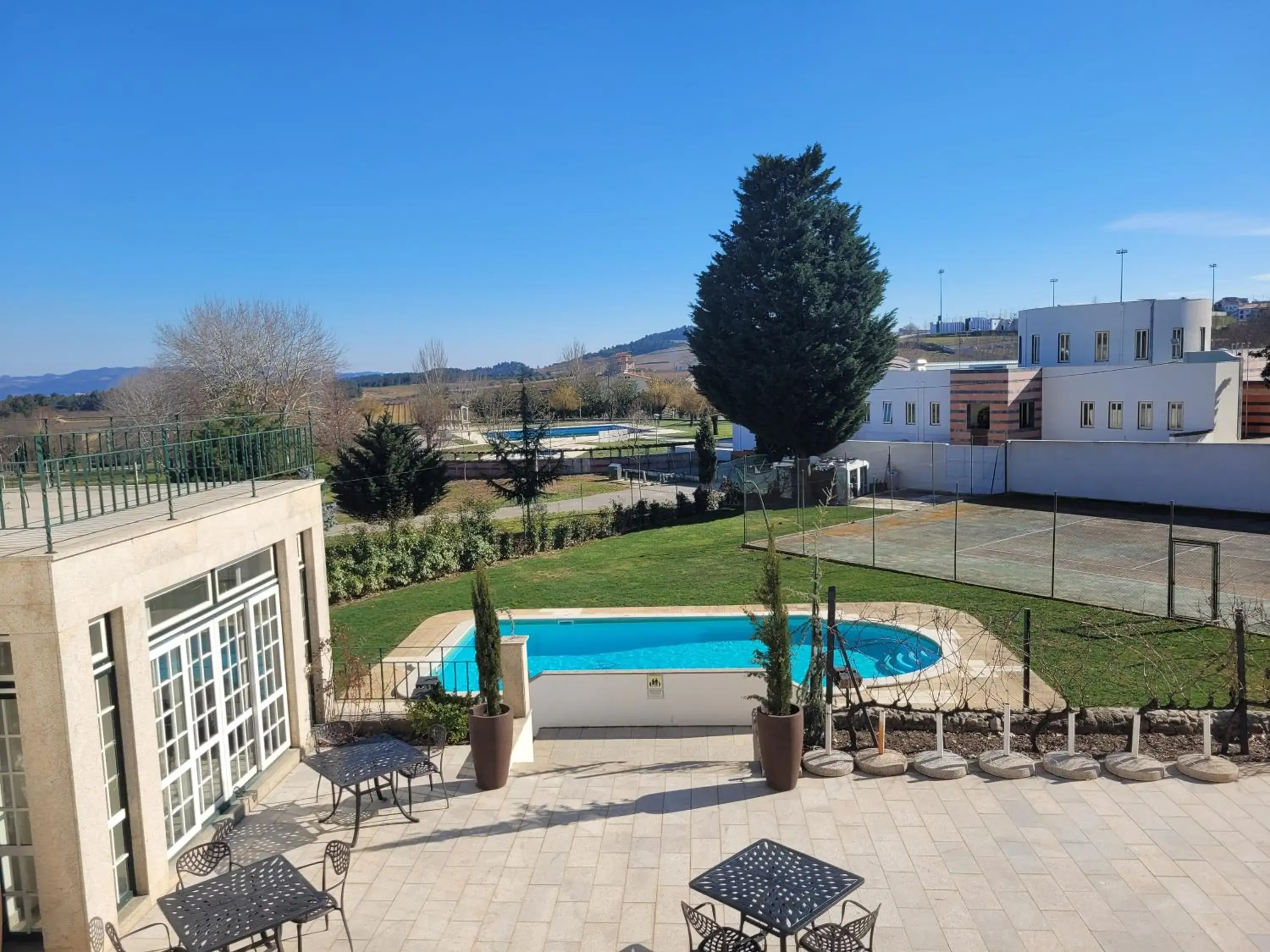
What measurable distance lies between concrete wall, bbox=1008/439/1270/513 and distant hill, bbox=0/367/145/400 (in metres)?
136

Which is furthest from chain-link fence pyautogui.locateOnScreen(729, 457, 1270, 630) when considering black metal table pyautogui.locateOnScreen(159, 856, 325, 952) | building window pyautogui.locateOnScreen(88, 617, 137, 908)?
building window pyautogui.locateOnScreen(88, 617, 137, 908)

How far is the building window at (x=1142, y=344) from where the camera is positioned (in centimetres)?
3669

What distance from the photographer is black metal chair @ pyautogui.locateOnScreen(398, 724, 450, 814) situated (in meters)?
8.20

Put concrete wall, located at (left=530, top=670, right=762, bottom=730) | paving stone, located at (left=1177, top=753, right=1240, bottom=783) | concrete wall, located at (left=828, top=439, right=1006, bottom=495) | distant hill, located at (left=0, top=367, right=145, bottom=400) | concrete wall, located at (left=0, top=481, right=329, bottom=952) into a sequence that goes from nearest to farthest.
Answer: concrete wall, located at (left=0, top=481, right=329, bottom=952) < paving stone, located at (left=1177, top=753, right=1240, bottom=783) < concrete wall, located at (left=530, top=670, right=762, bottom=730) < concrete wall, located at (left=828, top=439, right=1006, bottom=495) < distant hill, located at (left=0, top=367, right=145, bottom=400)

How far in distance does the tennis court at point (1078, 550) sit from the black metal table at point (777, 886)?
33.3 ft

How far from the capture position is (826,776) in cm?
900

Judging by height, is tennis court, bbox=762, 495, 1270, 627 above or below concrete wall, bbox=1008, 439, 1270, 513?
below

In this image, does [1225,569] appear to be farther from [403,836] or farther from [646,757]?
[403,836]

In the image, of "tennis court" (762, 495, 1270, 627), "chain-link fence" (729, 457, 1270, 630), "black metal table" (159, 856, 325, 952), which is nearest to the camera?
"black metal table" (159, 856, 325, 952)

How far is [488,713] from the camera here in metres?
8.94

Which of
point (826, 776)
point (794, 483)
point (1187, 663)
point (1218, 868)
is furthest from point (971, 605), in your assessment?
point (794, 483)

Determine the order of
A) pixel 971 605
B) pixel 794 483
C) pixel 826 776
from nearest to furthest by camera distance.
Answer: pixel 826 776, pixel 971 605, pixel 794 483

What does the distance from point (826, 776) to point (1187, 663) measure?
7617 millimetres

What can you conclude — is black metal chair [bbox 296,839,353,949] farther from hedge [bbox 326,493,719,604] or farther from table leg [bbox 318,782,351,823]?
hedge [bbox 326,493,719,604]
